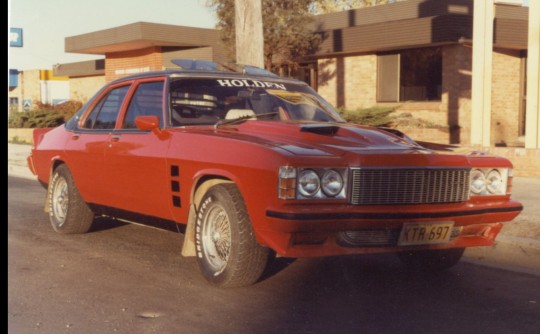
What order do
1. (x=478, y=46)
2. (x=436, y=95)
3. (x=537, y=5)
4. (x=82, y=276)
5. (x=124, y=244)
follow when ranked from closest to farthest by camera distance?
1. (x=82, y=276)
2. (x=124, y=244)
3. (x=537, y=5)
4. (x=478, y=46)
5. (x=436, y=95)

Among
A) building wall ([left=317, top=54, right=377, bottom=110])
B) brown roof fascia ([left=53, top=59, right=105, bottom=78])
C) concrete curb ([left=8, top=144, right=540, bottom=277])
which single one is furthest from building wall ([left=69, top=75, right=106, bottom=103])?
concrete curb ([left=8, top=144, right=540, bottom=277])

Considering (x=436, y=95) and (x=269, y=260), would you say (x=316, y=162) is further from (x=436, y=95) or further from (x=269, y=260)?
(x=436, y=95)

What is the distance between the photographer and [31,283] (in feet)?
18.5

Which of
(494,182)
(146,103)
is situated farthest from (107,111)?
(494,182)

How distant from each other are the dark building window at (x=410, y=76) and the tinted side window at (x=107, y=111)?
559 inches

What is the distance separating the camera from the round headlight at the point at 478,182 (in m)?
5.64

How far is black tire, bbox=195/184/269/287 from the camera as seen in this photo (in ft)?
17.2

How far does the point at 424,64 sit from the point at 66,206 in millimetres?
14770

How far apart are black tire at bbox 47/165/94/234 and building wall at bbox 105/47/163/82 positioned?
70.6 feet

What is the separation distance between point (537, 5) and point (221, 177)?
9.08 m

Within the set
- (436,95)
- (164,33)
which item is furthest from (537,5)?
(164,33)

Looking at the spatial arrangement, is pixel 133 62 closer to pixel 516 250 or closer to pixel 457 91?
pixel 457 91

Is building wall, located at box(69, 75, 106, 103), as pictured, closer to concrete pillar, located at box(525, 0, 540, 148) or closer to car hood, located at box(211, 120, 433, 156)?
concrete pillar, located at box(525, 0, 540, 148)

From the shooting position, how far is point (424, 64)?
20.7 metres
